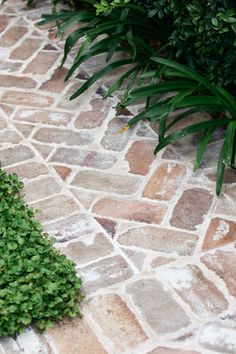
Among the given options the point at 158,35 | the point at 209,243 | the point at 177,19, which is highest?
the point at 177,19

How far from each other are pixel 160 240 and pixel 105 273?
0.41 metres

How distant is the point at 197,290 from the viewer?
12.2ft

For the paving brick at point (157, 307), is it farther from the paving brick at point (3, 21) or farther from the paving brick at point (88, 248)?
the paving brick at point (3, 21)

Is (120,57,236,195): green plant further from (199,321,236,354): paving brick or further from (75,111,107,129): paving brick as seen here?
(199,321,236,354): paving brick

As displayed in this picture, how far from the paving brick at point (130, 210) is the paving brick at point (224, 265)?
42 centimetres

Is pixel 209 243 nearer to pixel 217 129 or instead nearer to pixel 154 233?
pixel 154 233

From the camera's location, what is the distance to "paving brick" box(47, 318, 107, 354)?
339cm

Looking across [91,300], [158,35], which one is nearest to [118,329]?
[91,300]

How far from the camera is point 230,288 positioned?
3.74 meters

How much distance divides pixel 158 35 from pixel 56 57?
943 millimetres

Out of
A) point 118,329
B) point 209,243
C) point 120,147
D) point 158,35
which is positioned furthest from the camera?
point 158,35

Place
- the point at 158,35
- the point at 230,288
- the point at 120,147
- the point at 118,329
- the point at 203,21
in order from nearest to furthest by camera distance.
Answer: the point at 118,329 → the point at 230,288 → the point at 203,21 → the point at 120,147 → the point at 158,35

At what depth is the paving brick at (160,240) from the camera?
A: 13.1ft

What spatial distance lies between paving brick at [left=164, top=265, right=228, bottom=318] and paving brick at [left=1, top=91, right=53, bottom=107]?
6.54ft
